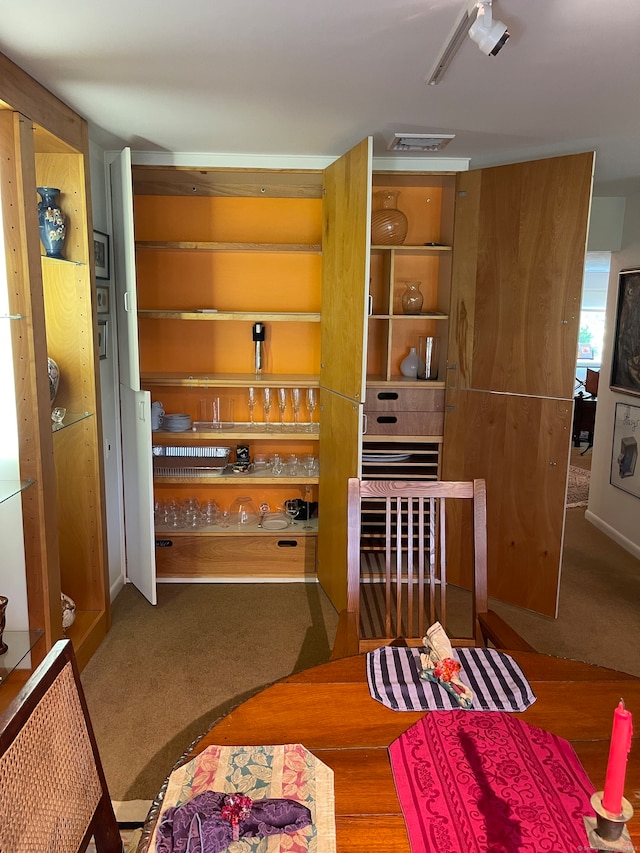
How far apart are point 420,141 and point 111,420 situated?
83.7 inches

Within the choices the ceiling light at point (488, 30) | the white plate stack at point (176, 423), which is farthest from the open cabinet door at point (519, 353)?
the ceiling light at point (488, 30)

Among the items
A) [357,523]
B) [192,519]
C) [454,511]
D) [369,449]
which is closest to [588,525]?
[454,511]

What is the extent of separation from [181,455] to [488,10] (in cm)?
269

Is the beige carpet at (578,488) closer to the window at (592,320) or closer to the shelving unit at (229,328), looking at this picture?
the shelving unit at (229,328)

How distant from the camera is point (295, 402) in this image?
3758mm

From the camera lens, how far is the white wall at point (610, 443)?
4.25m

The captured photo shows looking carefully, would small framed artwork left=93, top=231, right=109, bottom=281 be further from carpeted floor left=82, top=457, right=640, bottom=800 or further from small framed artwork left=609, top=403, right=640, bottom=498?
small framed artwork left=609, top=403, right=640, bottom=498

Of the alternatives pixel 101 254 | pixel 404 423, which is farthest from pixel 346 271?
→ pixel 101 254

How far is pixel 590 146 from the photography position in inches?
119

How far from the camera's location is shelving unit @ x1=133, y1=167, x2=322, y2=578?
355 centimetres

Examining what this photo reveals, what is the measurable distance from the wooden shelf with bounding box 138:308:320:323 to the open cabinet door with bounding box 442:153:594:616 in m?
0.82

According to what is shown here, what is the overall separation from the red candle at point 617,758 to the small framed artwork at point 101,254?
288 cm

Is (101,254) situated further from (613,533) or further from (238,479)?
(613,533)

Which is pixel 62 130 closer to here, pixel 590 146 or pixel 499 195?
pixel 499 195
